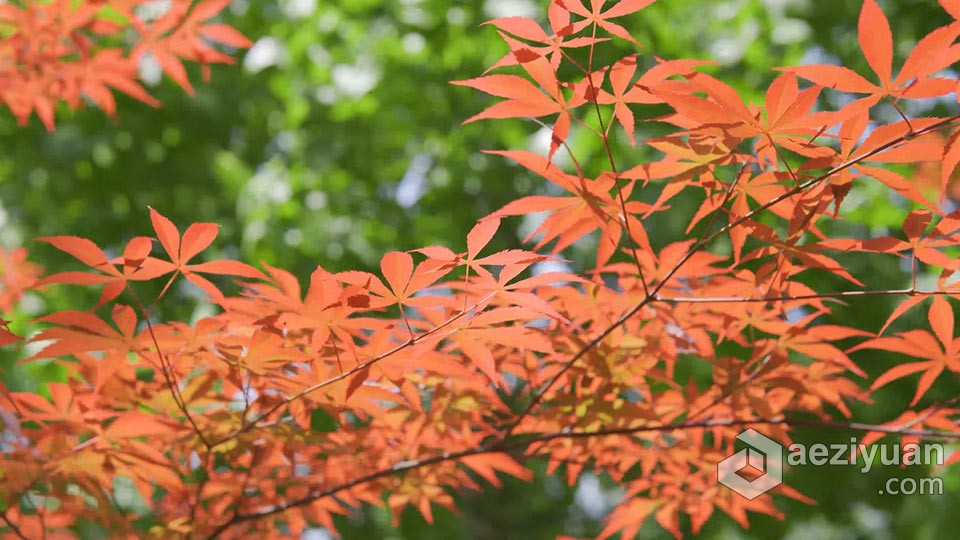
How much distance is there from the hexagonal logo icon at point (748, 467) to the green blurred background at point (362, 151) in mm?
1495

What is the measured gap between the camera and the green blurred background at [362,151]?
10.5 feet

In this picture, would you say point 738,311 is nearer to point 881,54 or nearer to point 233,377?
point 881,54

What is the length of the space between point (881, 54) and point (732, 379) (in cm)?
63

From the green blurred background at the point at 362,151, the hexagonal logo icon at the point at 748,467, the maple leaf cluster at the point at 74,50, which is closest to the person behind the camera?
the hexagonal logo icon at the point at 748,467

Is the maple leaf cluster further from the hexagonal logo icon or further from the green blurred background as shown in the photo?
the hexagonal logo icon

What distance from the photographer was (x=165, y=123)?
136 inches

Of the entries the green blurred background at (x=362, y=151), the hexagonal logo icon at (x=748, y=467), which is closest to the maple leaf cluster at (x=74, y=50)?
the green blurred background at (x=362, y=151)

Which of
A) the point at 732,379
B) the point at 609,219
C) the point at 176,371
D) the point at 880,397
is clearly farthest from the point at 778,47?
the point at 176,371

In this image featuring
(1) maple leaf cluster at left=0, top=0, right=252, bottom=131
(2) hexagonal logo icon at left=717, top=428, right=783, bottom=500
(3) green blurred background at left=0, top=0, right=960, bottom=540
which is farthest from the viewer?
(3) green blurred background at left=0, top=0, right=960, bottom=540

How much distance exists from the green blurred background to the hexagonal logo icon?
1495mm

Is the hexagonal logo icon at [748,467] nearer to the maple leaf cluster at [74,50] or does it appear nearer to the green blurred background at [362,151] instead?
the maple leaf cluster at [74,50]

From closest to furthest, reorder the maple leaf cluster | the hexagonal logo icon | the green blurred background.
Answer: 1. the hexagonal logo icon
2. the maple leaf cluster
3. the green blurred background

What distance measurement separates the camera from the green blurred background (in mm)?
3189

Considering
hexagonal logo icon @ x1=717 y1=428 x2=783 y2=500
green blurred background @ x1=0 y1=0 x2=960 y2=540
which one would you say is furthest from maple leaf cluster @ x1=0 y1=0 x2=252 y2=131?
hexagonal logo icon @ x1=717 y1=428 x2=783 y2=500
